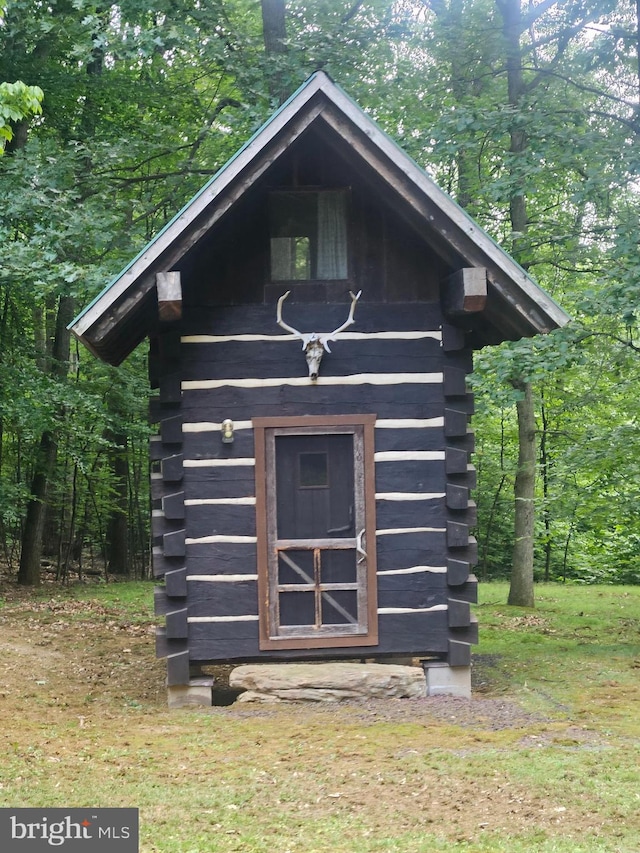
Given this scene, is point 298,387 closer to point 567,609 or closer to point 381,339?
point 381,339

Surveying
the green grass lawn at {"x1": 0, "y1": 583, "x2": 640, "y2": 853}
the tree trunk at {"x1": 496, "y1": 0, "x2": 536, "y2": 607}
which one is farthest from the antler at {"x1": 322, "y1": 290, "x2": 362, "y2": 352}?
the tree trunk at {"x1": 496, "y1": 0, "x2": 536, "y2": 607}

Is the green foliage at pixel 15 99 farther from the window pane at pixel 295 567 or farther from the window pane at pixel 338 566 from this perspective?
the window pane at pixel 338 566

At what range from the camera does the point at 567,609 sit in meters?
20.2

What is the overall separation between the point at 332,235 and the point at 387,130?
8.93 meters

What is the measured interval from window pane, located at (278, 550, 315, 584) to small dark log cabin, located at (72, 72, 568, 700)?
18mm

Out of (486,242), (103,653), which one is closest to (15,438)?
(103,653)

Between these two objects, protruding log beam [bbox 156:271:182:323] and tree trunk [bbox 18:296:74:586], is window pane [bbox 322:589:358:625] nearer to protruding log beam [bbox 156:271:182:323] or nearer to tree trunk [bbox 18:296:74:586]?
protruding log beam [bbox 156:271:182:323]

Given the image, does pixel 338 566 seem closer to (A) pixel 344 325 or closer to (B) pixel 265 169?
(A) pixel 344 325

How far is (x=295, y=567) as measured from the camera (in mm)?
9992

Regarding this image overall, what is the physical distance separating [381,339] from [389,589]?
8.79ft

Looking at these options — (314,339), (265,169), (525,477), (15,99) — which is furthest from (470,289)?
(525,477)

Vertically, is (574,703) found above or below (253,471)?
below

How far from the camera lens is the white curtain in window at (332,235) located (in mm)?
10297

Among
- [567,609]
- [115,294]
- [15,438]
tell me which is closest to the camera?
[115,294]
